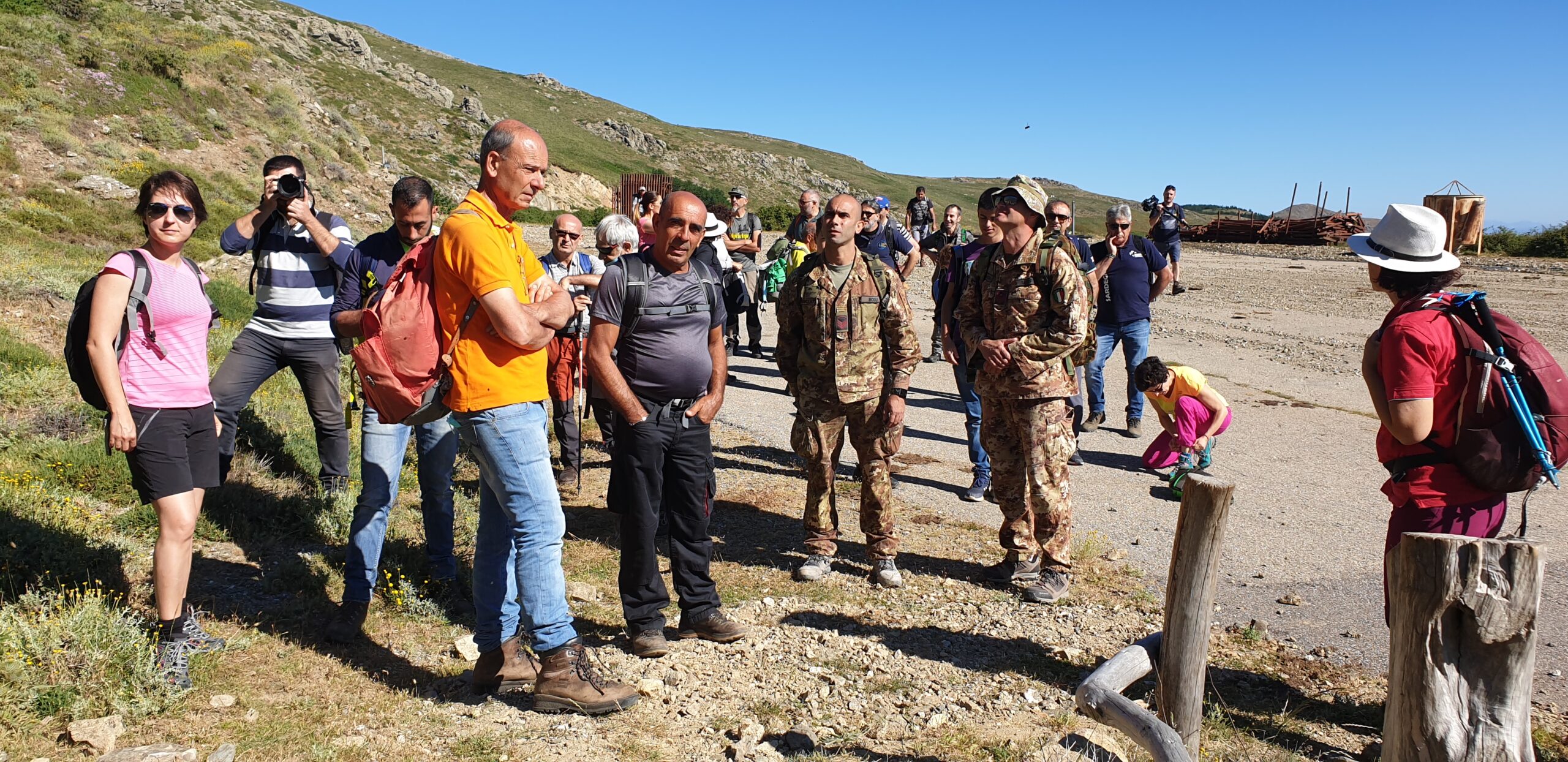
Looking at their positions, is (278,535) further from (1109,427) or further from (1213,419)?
(1109,427)

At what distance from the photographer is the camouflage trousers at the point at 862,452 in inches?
201

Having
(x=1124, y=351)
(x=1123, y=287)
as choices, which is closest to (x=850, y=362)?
(x=1123, y=287)

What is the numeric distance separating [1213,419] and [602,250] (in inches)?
184

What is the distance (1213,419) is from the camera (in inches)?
283

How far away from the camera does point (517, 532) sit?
3379 mm

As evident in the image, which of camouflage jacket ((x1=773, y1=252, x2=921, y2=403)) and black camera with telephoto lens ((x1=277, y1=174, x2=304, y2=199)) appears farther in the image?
camouflage jacket ((x1=773, y1=252, x2=921, y2=403))

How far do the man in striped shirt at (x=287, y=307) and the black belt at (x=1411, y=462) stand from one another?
190 inches

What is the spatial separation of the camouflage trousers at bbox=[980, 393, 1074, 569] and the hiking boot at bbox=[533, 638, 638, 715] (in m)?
2.39

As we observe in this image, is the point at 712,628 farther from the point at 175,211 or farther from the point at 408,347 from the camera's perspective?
the point at 175,211

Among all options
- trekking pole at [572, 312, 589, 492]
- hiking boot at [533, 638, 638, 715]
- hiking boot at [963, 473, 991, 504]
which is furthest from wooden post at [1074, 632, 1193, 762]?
hiking boot at [963, 473, 991, 504]

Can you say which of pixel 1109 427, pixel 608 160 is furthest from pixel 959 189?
pixel 1109 427

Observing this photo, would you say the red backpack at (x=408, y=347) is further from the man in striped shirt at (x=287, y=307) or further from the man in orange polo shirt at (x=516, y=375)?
the man in striped shirt at (x=287, y=307)

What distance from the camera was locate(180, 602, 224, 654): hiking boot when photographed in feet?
11.7

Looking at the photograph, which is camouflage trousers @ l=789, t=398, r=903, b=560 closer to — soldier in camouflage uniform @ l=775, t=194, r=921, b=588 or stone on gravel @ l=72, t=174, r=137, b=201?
soldier in camouflage uniform @ l=775, t=194, r=921, b=588
